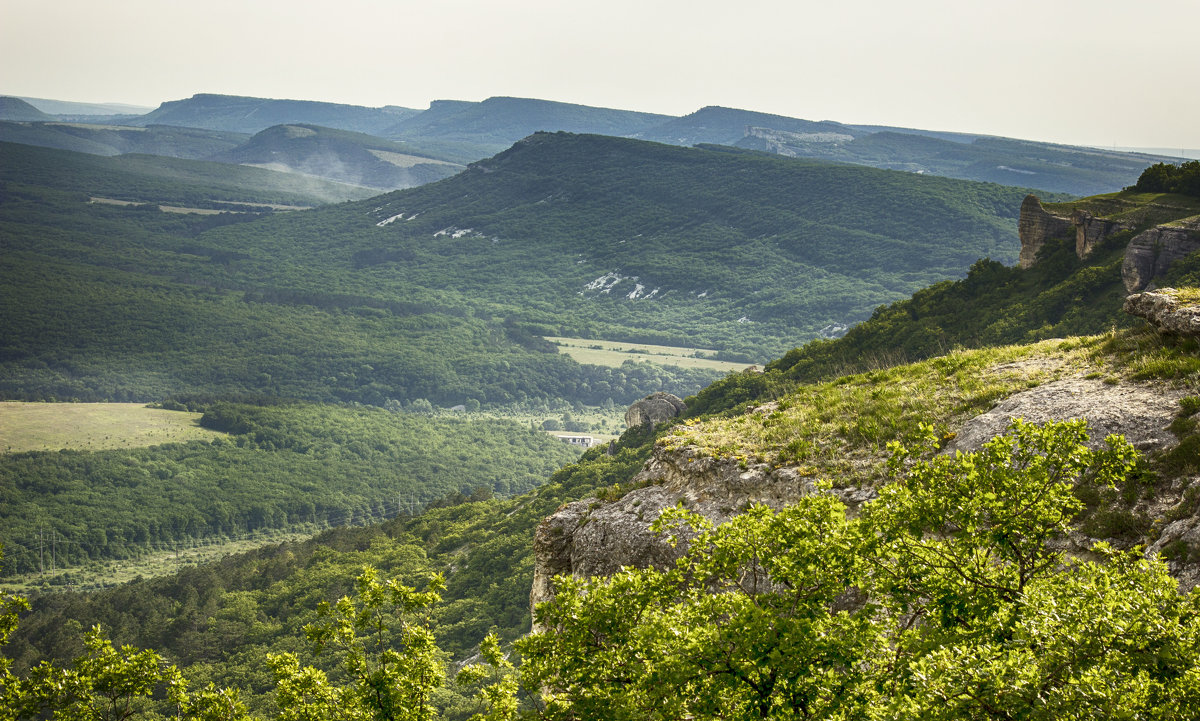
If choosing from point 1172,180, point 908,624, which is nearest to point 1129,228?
point 1172,180

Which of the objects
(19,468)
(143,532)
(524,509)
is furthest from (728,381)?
(19,468)

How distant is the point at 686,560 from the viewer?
40.4 feet

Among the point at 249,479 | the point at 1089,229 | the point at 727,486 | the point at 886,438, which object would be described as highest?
the point at 1089,229

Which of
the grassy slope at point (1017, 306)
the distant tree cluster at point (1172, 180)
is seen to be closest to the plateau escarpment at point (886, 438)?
the grassy slope at point (1017, 306)

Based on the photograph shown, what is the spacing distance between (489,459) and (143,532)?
2385 inches

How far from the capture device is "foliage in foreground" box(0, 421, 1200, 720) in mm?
8484

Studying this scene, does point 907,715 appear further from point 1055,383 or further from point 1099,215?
point 1099,215

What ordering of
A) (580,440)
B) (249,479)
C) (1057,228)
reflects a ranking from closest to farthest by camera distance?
1. (1057,228)
2. (249,479)
3. (580,440)

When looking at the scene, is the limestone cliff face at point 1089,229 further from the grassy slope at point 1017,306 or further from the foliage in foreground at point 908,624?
the foliage in foreground at point 908,624

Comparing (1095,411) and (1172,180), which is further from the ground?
(1172,180)

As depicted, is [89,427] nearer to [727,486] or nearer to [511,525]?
[511,525]

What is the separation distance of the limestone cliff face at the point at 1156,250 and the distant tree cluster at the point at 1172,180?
260 inches

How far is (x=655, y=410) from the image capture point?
2594 inches

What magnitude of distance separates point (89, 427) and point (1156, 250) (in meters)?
183
